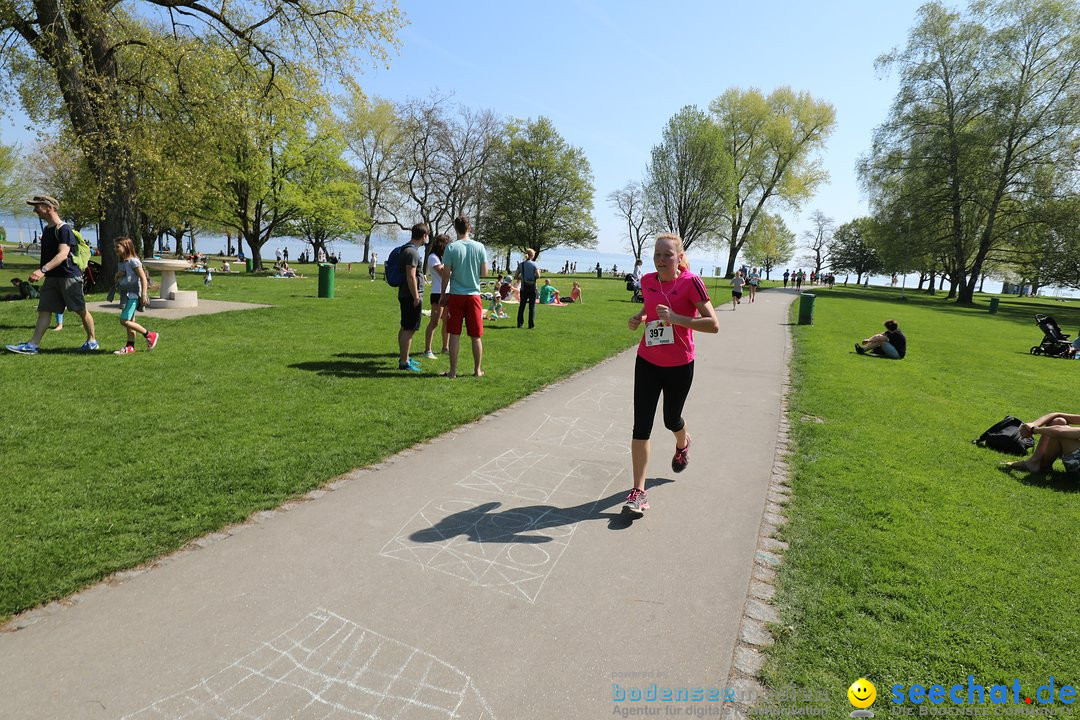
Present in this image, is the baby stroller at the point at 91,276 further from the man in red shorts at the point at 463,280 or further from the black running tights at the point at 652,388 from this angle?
the black running tights at the point at 652,388

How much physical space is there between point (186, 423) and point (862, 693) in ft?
19.7

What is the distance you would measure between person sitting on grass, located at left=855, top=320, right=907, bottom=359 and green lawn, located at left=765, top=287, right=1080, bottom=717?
480 centimetres

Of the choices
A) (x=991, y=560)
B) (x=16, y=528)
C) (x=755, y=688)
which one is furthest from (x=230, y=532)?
(x=991, y=560)

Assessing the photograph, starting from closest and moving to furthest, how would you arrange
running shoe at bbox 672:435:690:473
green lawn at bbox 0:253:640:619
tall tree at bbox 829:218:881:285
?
green lawn at bbox 0:253:640:619 → running shoe at bbox 672:435:690:473 → tall tree at bbox 829:218:881:285

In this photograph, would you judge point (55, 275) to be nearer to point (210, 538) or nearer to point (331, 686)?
point (210, 538)

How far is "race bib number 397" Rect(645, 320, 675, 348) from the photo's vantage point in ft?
13.7

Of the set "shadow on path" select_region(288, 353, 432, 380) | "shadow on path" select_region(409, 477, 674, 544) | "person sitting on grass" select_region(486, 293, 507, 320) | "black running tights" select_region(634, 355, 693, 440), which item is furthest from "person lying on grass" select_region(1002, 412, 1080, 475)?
"person sitting on grass" select_region(486, 293, 507, 320)

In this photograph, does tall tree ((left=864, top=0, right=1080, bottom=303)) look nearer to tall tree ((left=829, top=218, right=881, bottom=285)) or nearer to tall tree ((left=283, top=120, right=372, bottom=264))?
tall tree ((left=283, top=120, right=372, bottom=264))

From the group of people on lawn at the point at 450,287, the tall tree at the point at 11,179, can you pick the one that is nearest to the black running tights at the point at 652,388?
the group of people on lawn at the point at 450,287

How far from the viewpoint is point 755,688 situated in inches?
100

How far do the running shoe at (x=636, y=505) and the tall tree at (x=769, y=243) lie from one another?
58.0 metres

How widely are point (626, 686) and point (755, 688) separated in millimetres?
591

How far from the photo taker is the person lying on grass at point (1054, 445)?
5289 mm

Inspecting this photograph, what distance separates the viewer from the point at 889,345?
43.1ft
